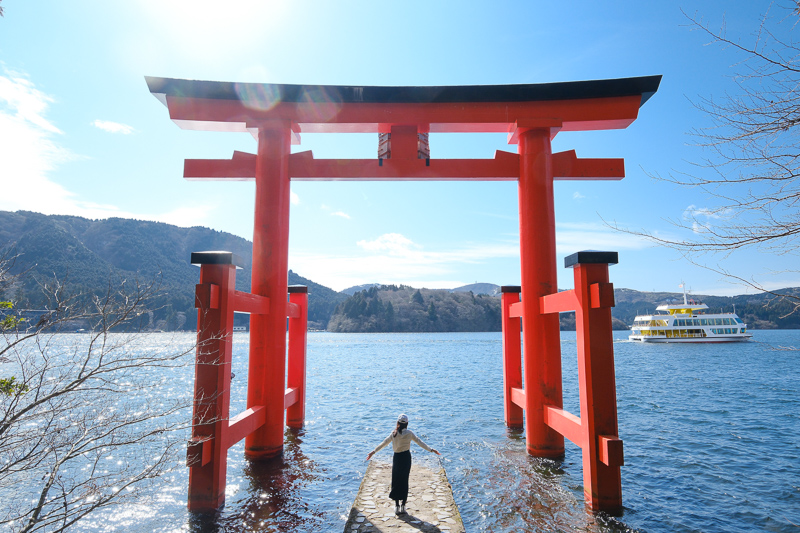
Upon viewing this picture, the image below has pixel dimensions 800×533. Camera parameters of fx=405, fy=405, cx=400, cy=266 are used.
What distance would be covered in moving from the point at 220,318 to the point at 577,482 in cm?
684

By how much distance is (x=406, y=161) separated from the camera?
27.6 feet

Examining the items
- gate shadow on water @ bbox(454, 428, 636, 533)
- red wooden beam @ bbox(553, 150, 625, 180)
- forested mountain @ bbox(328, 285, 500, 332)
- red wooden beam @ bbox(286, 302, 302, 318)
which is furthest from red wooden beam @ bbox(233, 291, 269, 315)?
forested mountain @ bbox(328, 285, 500, 332)

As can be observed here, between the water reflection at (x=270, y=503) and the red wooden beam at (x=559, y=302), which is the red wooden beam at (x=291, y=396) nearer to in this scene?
the water reflection at (x=270, y=503)

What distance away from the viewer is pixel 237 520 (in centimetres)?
600

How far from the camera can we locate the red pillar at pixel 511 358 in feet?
34.0

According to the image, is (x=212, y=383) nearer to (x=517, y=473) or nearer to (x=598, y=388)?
(x=598, y=388)

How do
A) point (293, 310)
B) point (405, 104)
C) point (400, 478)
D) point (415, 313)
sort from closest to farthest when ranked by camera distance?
point (400, 478) → point (405, 104) → point (293, 310) → point (415, 313)

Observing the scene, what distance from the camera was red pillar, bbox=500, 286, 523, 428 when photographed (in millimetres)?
10367

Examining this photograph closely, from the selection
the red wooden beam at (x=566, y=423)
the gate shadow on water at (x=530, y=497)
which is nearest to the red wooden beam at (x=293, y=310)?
the gate shadow on water at (x=530, y=497)

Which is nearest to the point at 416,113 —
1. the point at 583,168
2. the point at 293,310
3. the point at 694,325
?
the point at 583,168

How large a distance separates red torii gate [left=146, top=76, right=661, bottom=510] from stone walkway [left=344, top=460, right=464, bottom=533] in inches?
95.3

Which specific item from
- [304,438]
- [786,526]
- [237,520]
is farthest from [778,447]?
[237,520]

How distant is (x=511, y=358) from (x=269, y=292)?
20.6 feet

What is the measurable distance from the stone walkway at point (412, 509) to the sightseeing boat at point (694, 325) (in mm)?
64898
